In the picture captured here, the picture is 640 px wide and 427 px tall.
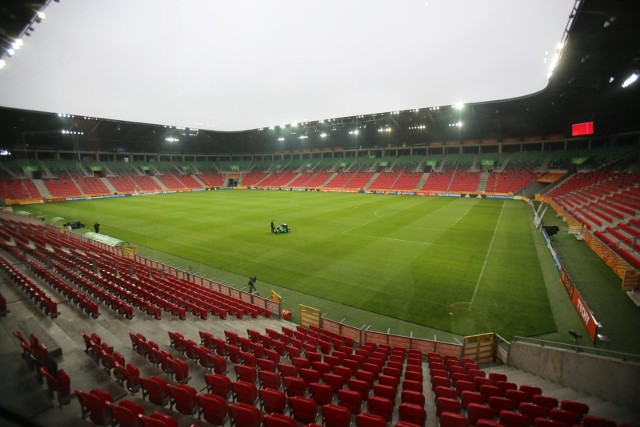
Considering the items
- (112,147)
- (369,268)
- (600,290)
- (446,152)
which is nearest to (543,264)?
(600,290)

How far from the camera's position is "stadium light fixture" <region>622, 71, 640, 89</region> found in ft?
71.4

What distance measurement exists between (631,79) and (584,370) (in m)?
26.4

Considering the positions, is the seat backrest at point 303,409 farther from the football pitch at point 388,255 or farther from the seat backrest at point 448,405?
the football pitch at point 388,255

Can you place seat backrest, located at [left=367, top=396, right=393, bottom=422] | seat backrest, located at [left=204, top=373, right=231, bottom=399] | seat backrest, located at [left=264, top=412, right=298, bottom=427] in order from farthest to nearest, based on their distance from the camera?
seat backrest, located at [left=204, top=373, right=231, bottom=399]
seat backrest, located at [left=367, top=396, right=393, bottom=422]
seat backrest, located at [left=264, top=412, right=298, bottom=427]

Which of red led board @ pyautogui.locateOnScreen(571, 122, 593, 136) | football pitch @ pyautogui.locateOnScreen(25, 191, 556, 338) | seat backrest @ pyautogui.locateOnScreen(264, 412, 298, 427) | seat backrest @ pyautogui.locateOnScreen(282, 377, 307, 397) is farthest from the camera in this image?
red led board @ pyautogui.locateOnScreen(571, 122, 593, 136)

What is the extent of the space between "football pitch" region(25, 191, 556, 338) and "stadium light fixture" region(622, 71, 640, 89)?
1250 cm

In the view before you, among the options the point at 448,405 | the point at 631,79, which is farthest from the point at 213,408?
the point at 631,79

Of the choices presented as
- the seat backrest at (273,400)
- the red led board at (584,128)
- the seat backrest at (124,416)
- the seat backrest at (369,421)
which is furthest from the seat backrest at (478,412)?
the red led board at (584,128)

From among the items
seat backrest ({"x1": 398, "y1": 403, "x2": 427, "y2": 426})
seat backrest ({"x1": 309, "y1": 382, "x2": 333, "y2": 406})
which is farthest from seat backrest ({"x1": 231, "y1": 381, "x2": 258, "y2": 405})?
seat backrest ({"x1": 398, "y1": 403, "x2": 427, "y2": 426})

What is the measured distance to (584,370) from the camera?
23.5 ft

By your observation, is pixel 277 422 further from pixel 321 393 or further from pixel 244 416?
pixel 321 393

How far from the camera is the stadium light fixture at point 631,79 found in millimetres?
21755

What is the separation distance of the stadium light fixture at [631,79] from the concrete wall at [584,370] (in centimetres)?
2461

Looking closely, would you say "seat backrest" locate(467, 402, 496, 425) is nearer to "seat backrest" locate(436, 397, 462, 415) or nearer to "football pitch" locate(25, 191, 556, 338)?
"seat backrest" locate(436, 397, 462, 415)
